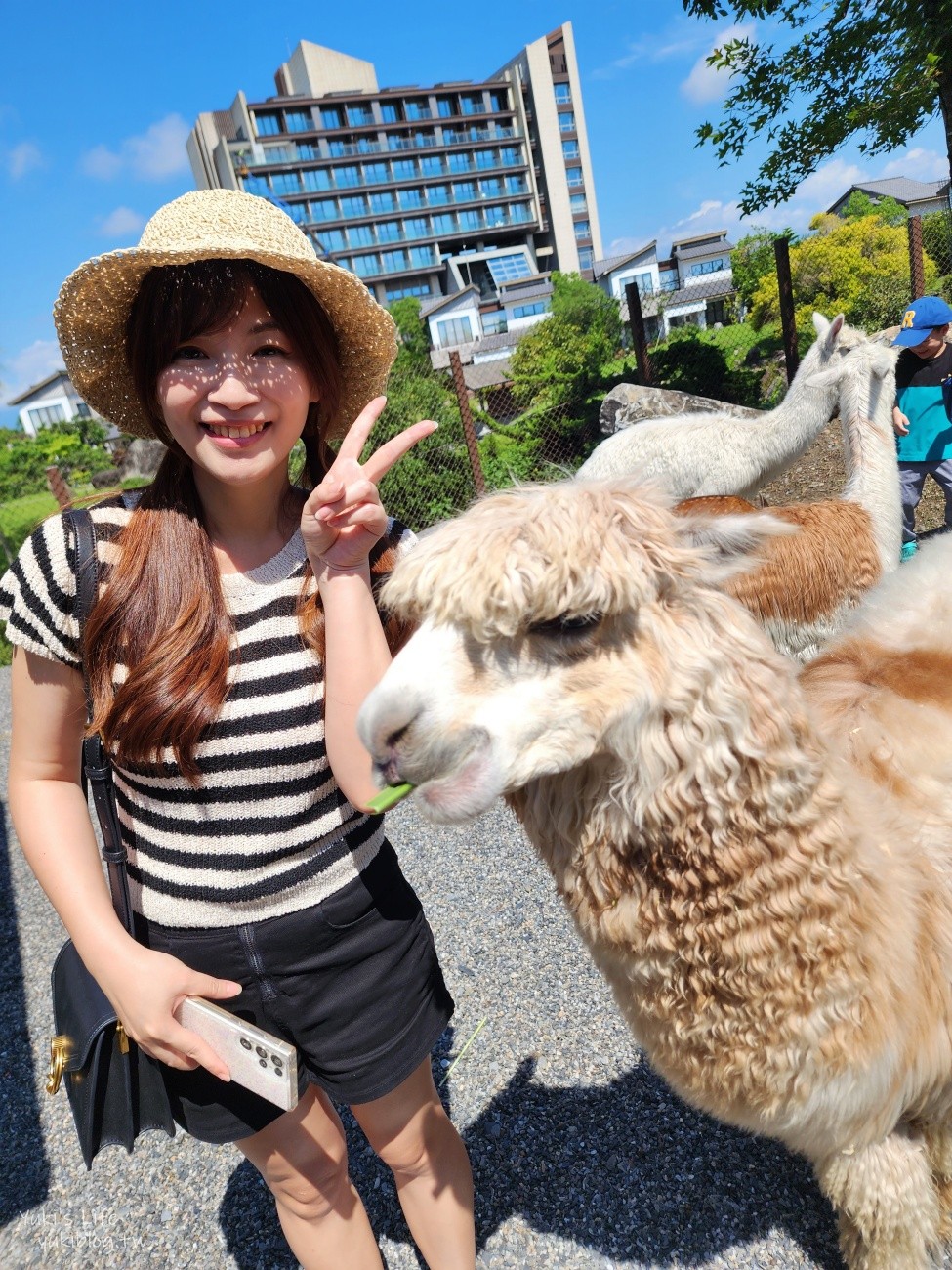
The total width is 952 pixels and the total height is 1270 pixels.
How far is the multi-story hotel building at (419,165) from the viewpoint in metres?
72.4

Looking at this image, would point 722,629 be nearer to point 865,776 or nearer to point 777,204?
point 865,776

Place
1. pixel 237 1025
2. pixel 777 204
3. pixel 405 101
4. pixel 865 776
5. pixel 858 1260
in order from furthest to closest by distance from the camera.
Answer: pixel 405 101, pixel 777 204, pixel 858 1260, pixel 865 776, pixel 237 1025

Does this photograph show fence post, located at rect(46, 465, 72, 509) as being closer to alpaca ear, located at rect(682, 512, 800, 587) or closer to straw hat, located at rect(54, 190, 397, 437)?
straw hat, located at rect(54, 190, 397, 437)

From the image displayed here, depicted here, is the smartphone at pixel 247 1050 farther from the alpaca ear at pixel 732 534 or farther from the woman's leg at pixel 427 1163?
the alpaca ear at pixel 732 534

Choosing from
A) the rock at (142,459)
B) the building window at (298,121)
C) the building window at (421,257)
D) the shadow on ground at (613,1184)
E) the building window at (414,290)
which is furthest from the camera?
the building window at (414,290)

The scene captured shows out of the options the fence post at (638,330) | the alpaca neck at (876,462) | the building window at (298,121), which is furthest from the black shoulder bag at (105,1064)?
the building window at (298,121)

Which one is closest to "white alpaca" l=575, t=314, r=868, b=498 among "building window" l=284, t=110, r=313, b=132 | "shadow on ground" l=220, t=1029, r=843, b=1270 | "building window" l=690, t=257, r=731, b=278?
"shadow on ground" l=220, t=1029, r=843, b=1270

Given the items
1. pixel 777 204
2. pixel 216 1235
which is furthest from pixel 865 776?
pixel 777 204

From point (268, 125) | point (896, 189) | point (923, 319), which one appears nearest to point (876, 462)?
point (923, 319)

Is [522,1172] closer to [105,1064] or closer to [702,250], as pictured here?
[105,1064]

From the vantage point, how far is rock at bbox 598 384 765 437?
8234 millimetres

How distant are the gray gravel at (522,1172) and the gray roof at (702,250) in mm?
75002

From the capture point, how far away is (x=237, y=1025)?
1.14 m

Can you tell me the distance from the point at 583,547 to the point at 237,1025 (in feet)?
2.94
